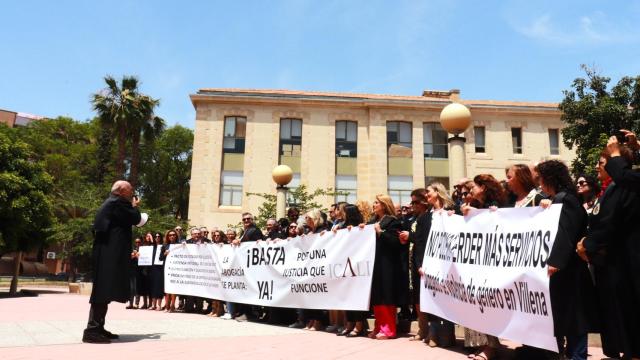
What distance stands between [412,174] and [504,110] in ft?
24.4

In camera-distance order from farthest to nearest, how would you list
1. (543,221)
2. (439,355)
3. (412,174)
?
(412,174) → (439,355) → (543,221)

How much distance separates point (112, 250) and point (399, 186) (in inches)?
1002

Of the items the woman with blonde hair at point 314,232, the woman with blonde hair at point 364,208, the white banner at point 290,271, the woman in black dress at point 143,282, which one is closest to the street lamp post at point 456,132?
the woman with blonde hair at point 364,208

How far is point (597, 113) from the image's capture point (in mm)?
21531

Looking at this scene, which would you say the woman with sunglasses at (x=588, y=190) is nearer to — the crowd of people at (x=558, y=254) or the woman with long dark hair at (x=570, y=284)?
the crowd of people at (x=558, y=254)

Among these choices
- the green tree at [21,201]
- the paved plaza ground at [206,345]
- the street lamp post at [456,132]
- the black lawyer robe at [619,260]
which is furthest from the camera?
the green tree at [21,201]

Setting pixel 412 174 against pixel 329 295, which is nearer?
pixel 329 295

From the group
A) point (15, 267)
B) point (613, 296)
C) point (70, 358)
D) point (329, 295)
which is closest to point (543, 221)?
point (613, 296)

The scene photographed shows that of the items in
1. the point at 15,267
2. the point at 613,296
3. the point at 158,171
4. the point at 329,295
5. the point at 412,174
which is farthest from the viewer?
the point at 158,171

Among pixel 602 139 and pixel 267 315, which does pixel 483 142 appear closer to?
pixel 602 139

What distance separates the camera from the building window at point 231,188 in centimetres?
2967

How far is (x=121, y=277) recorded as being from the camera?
6121 mm

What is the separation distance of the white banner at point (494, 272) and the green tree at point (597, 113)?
58.5 ft

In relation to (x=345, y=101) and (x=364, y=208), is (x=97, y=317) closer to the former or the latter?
(x=364, y=208)
